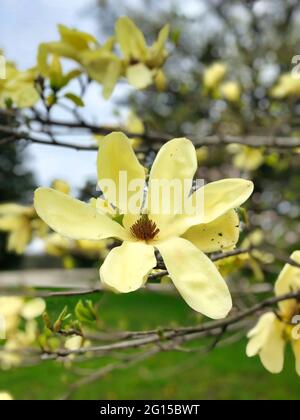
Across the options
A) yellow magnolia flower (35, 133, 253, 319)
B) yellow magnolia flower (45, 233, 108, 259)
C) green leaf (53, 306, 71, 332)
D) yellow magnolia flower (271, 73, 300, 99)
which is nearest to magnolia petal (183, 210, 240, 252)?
yellow magnolia flower (35, 133, 253, 319)

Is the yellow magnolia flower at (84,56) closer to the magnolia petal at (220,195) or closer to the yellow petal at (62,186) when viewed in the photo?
the yellow petal at (62,186)

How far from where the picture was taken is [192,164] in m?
0.65

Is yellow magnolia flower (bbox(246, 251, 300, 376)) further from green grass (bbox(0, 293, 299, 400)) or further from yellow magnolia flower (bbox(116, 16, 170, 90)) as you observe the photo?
green grass (bbox(0, 293, 299, 400))

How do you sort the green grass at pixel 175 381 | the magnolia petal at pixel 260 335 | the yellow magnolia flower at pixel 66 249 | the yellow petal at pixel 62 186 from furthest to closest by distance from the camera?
the green grass at pixel 175 381 < the yellow magnolia flower at pixel 66 249 < the yellow petal at pixel 62 186 < the magnolia petal at pixel 260 335

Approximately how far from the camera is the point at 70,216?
2.01ft

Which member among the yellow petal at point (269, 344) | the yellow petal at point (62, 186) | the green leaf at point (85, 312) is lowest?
the yellow petal at point (269, 344)

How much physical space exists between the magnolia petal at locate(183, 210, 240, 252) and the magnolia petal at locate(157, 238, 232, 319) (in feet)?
0.11

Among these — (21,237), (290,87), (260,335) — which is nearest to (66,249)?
(21,237)

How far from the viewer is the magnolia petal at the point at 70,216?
60 cm

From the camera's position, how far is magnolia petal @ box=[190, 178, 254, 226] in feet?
2.01

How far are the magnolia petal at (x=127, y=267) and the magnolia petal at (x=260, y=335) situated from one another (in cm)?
37

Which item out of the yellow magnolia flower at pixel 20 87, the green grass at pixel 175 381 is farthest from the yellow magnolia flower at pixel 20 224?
the green grass at pixel 175 381

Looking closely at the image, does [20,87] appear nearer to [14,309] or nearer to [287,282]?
[287,282]
